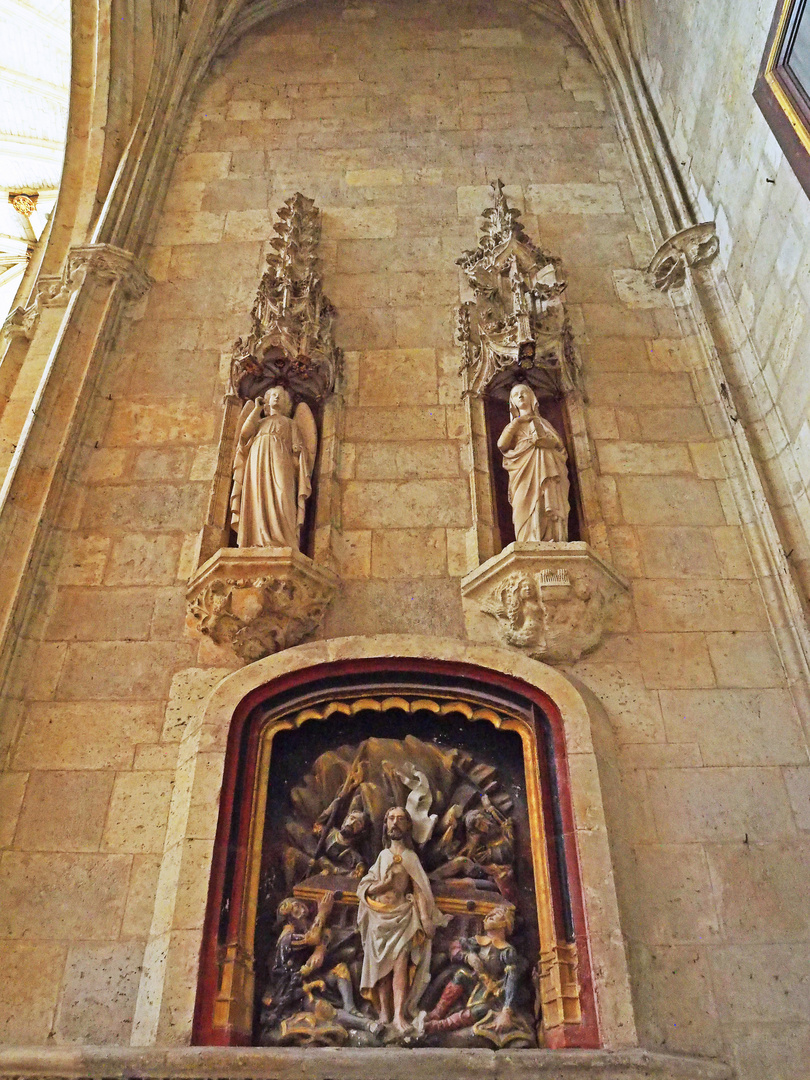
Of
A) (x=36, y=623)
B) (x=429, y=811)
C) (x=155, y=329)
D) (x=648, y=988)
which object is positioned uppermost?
(x=155, y=329)

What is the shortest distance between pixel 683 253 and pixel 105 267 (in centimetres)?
451

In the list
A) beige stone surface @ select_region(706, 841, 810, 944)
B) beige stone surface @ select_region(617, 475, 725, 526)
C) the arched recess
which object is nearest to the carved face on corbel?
the arched recess

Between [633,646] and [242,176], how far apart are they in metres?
5.56

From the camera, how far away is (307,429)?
5.92m

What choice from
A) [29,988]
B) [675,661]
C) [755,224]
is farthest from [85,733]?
[755,224]

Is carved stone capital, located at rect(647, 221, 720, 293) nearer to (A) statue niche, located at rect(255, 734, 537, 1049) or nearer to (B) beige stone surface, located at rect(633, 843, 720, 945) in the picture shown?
(A) statue niche, located at rect(255, 734, 537, 1049)

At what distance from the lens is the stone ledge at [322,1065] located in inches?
136

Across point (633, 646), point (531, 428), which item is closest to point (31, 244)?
point (531, 428)

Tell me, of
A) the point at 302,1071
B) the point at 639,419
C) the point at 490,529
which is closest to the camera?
the point at 302,1071

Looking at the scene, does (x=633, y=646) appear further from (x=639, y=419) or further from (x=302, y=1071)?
(x=302, y=1071)

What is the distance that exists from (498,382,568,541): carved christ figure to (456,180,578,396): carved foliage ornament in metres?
0.34

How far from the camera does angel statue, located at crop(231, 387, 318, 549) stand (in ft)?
17.4

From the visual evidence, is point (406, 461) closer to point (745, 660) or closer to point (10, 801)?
point (745, 660)

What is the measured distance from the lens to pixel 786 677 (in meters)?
4.88
